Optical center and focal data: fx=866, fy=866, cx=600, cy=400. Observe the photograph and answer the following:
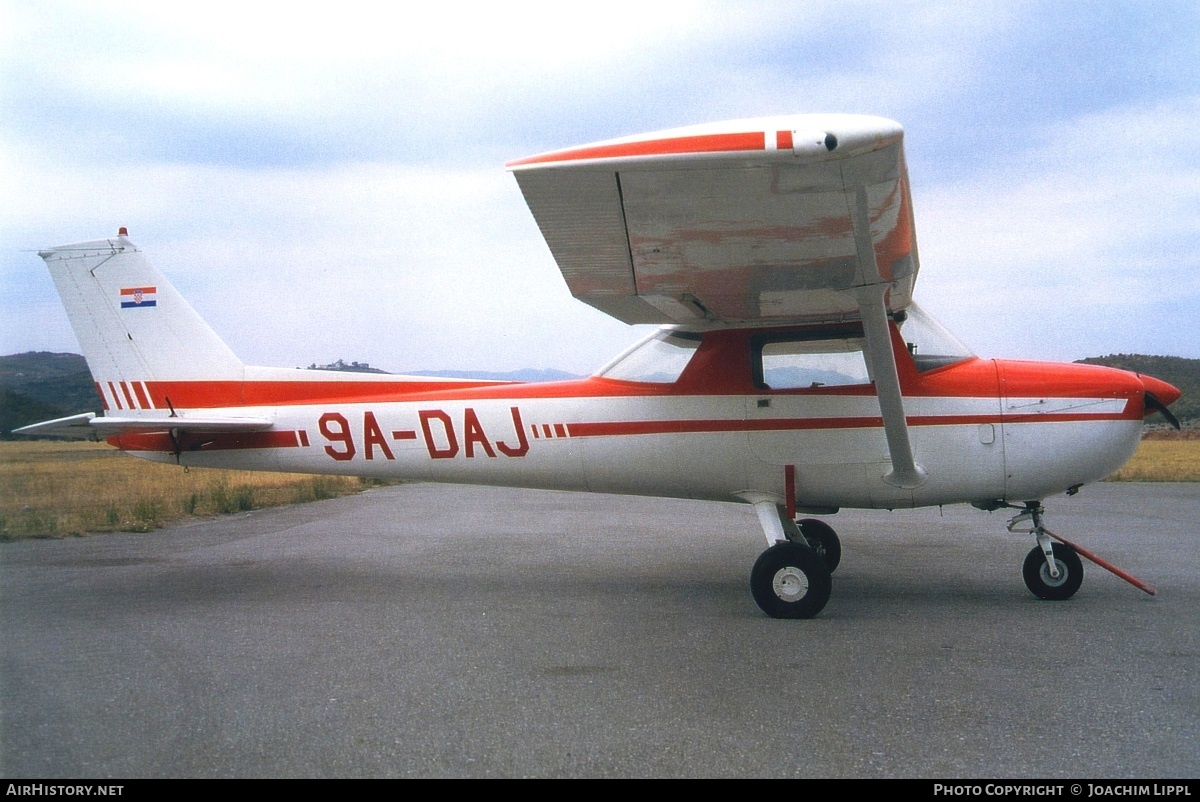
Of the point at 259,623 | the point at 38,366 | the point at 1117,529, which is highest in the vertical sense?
the point at 38,366

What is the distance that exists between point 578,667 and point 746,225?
2540mm

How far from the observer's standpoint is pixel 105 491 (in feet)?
43.0

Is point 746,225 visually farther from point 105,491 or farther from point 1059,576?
point 105,491

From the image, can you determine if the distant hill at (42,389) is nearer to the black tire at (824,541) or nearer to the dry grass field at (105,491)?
the dry grass field at (105,491)

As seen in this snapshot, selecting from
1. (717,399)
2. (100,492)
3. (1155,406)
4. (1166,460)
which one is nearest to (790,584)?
(717,399)

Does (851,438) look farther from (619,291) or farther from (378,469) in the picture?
(378,469)

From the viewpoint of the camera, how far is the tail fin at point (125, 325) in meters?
7.22

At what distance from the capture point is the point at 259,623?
18.3ft

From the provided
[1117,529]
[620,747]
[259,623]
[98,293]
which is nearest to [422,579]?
[259,623]

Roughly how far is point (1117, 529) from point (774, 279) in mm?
7555

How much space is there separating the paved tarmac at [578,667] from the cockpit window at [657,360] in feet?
5.44

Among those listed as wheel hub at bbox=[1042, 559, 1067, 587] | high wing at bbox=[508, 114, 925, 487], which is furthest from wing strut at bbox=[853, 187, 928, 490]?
wheel hub at bbox=[1042, 559, 1067, 587]
